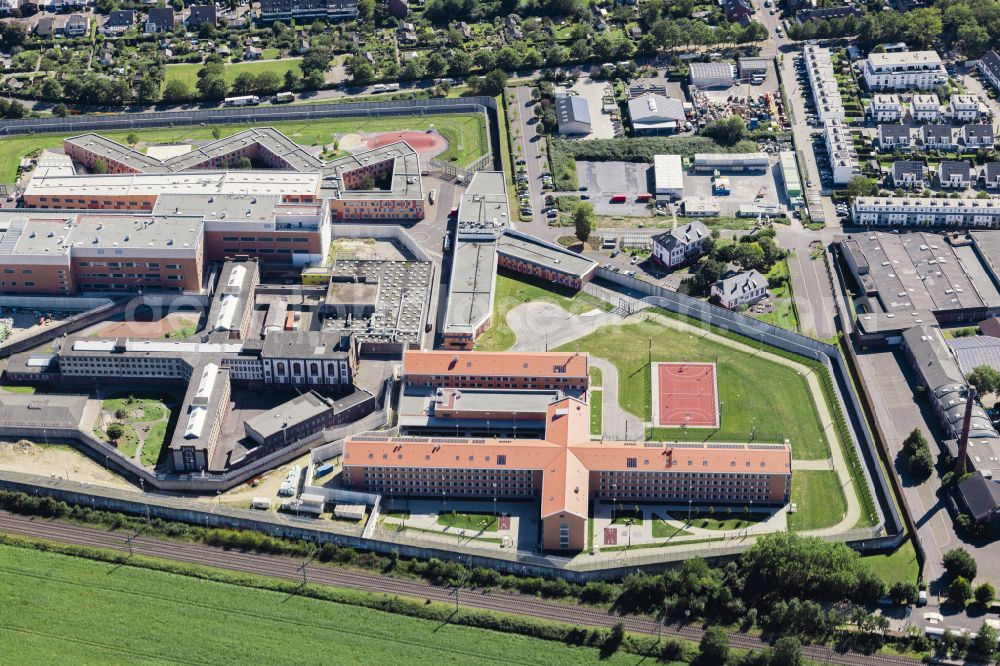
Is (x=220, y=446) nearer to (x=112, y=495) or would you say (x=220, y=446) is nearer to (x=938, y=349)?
(x=112, y=495)

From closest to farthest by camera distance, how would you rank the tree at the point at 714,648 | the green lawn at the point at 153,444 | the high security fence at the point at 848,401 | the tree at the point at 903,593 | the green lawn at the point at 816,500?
the tree at the point at 714,648 < the tree at the point at 903,593 < the high security fence at the point at 848,401 < the green lawn at the point at 816,500 < the green lawn at the point at 153,444

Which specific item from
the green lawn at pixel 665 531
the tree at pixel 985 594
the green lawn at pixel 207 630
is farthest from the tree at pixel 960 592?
the green lawn at pixel 207 630

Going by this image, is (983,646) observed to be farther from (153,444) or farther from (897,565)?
(153,444)

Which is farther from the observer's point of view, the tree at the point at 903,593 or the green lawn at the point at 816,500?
the green lawn at the point at 816,500

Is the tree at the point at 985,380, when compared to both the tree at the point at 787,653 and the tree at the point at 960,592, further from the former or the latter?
the tree at the point at 787,653

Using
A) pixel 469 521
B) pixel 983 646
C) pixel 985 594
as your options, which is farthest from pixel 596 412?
pixel 983 646

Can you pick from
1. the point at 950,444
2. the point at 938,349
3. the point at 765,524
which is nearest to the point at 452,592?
the point at 765,524

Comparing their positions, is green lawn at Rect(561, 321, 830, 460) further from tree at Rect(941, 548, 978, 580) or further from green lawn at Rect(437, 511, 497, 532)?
green lawn at Rect(437, 511, 497, 532)
